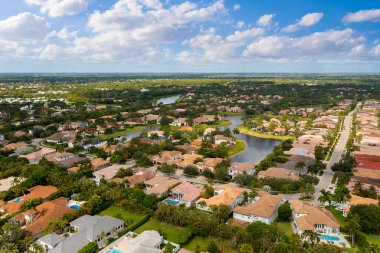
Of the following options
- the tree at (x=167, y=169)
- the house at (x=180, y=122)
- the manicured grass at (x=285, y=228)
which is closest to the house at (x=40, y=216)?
the tree at (x=167, y=169)

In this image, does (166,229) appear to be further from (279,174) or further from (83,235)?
(279,174)

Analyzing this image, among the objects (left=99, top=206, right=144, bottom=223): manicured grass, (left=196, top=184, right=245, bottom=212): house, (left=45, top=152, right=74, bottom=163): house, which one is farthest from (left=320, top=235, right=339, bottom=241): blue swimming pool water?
(left=45, top=152, right=74, bottom=163): house

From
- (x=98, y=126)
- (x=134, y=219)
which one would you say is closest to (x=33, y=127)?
(x=98, y=126)

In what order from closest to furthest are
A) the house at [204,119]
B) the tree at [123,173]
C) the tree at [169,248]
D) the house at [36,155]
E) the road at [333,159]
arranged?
1. the tree at [169,248]
2. the road at [333,159]
3. the tree at [123,173]
4. the house at [36,155]
5. the house at [204,119]

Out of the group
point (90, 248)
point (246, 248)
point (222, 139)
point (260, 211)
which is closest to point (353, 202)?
point (260, 211)

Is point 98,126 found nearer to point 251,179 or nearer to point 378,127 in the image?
point 251,179

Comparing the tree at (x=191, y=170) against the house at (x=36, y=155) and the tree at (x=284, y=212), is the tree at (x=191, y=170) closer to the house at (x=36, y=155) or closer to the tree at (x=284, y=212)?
the tree at (x=284, y=212)
